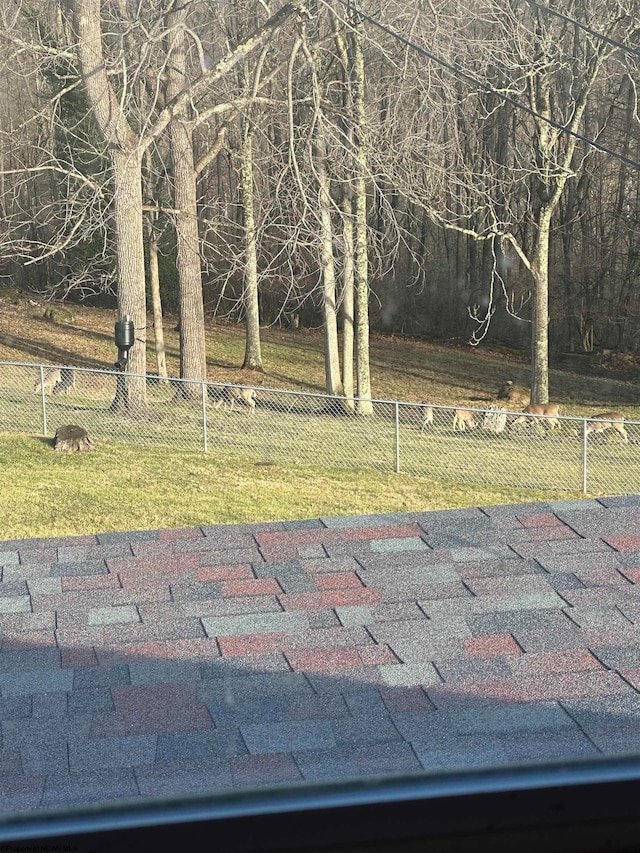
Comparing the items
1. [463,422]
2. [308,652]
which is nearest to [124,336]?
[463,422]

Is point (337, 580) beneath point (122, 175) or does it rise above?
beneath

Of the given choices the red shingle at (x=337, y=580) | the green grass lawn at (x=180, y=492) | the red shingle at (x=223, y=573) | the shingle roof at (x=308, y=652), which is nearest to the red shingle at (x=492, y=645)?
the shingle roof at (x=308, y=652)

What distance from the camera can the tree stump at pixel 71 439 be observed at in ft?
45.1

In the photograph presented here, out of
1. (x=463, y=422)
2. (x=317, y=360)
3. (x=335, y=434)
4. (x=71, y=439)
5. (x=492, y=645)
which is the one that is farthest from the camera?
(x=317, y=360)

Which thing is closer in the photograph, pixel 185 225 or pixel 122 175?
pixel 122 175

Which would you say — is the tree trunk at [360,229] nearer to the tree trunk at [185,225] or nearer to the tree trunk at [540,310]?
the tree trunk at [185,225]

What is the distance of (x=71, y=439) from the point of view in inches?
543

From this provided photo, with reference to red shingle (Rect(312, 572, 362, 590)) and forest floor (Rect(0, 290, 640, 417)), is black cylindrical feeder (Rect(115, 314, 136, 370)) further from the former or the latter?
forest floor (Rect(0, 290, 640, 417))

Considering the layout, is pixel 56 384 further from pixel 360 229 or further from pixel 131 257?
pixel 360 229

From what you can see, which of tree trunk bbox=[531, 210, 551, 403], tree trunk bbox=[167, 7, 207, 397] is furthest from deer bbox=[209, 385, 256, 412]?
tree trunk bbox=[531, 210, 551, 403]

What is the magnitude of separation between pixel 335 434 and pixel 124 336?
3.68 metres

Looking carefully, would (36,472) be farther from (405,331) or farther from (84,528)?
(405,331)

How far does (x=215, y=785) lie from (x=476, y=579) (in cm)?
380

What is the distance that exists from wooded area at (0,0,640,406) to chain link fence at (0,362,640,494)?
893 mm
